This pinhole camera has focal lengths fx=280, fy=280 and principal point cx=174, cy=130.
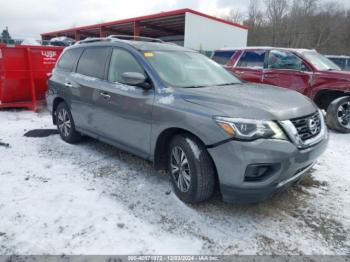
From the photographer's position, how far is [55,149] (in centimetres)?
474

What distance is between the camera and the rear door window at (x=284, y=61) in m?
6.56

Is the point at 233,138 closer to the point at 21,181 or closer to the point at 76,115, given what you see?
the point at 21,181

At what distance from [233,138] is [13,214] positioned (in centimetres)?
230

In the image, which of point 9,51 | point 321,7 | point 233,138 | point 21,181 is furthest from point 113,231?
point 321,7

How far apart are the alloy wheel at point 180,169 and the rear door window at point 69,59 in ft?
9.04

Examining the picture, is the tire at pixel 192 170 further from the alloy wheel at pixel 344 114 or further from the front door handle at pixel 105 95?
the alloy wheel at pixel 344 114

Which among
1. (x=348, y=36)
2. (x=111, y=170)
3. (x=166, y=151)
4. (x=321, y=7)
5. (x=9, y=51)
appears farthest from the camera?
(x=321, y=7)

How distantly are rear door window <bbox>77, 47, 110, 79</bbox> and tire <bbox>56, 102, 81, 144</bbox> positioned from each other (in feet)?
2.68

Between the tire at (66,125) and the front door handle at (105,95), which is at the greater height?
the front door handle at (105,95)

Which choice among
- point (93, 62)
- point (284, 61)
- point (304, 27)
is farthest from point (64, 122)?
point (304, 27)

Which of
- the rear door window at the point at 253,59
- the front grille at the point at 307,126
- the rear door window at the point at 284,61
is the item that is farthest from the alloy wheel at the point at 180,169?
the rear door window at the point at 253,59

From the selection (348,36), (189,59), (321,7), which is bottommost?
(189,59)

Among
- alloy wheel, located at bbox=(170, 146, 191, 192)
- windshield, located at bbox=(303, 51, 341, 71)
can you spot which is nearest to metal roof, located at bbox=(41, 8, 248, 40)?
windshield, located at bbox=(303, 51, 341, 71)

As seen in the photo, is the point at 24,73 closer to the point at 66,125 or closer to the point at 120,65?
the point at 66,125
